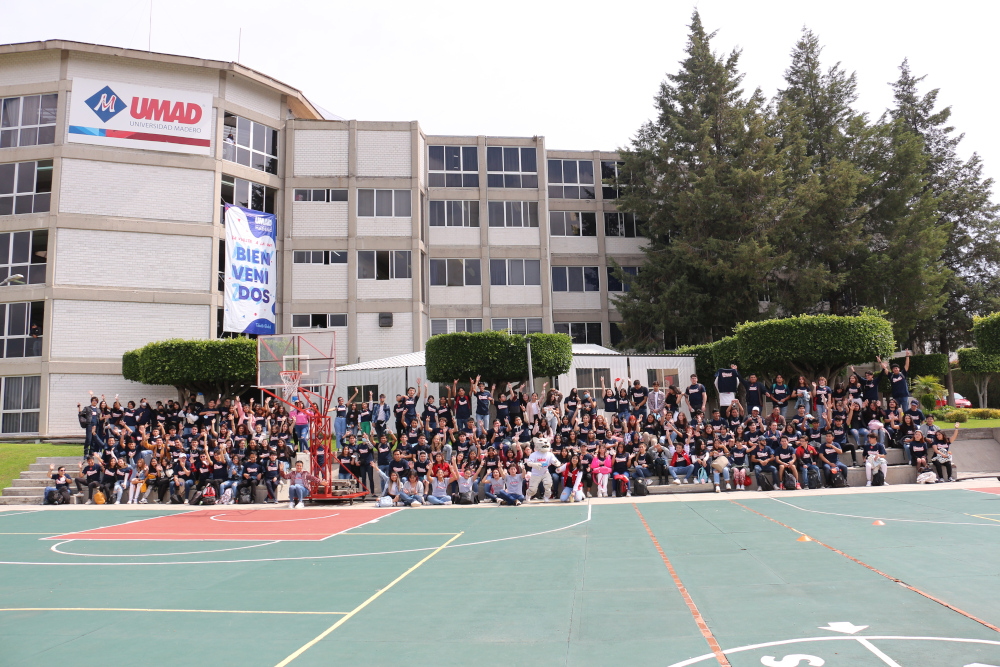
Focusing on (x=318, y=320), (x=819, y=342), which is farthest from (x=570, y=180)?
(x=819, y=342)

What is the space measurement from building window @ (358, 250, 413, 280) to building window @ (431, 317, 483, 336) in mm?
3331

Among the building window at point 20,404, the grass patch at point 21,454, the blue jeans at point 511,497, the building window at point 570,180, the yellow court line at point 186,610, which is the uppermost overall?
the building window at point 570,180

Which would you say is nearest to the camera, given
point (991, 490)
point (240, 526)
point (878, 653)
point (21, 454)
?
point (878, 653)

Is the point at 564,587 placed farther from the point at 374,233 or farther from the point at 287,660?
the point at 374,233

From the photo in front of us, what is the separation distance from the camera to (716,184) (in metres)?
35.5

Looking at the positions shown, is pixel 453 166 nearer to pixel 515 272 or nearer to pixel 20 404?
pixel 515 272

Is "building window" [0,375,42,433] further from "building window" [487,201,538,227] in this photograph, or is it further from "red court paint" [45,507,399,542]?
"building window" [487,201,538,227]

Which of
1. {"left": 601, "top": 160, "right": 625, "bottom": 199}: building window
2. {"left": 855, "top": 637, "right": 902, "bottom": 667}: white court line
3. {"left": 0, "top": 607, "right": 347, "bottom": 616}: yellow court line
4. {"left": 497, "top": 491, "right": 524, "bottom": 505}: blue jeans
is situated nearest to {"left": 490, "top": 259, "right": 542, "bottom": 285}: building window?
{"left": 601, "top": 160, "right": 625, "bottom": 199}: building window

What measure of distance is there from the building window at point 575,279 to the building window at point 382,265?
9.25m

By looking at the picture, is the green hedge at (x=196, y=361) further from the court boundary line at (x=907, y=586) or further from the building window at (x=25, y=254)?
the court boundary line at (x=907, y=586)

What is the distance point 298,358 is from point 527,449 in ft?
25.1

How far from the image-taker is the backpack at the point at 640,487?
18891 mm

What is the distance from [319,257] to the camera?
36.4 m

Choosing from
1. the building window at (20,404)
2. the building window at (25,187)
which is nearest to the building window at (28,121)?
the building window at (25,187)
